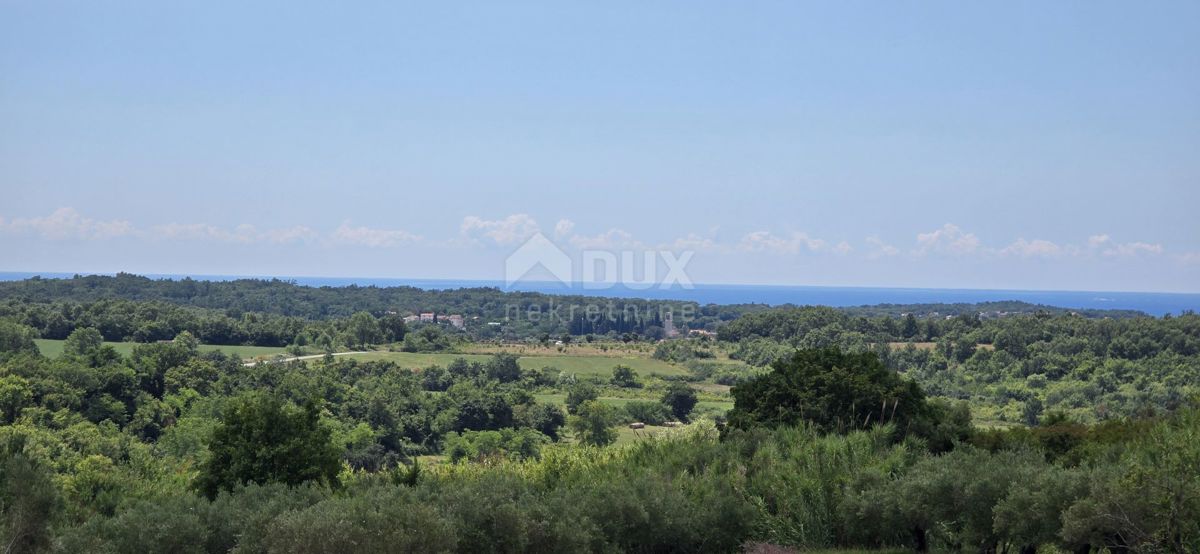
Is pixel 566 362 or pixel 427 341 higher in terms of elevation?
pixel 427 341

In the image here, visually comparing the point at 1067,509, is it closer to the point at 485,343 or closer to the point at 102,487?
the point at 102,487

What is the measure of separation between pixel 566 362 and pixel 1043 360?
39.9 m

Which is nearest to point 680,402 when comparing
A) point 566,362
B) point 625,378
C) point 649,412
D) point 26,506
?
point 649,412

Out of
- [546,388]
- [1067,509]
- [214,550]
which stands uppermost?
[1067,509]

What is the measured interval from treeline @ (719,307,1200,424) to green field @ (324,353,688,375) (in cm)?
983

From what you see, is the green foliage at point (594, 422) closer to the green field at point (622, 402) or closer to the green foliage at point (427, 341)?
the green field at point (622, 402)

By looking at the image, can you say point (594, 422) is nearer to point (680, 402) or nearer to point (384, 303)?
point (680, 402)

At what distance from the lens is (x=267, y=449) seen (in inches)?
669

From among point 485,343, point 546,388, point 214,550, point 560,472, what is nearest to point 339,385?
point 546,388

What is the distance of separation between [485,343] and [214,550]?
96.6 m

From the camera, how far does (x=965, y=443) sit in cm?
1836

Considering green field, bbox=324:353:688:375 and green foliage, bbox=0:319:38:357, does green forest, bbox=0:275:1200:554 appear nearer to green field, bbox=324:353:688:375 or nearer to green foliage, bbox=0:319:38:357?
green foliage, bbox=0:319:38:357

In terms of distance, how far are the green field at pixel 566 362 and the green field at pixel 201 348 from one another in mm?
9189

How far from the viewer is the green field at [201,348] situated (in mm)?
73188
